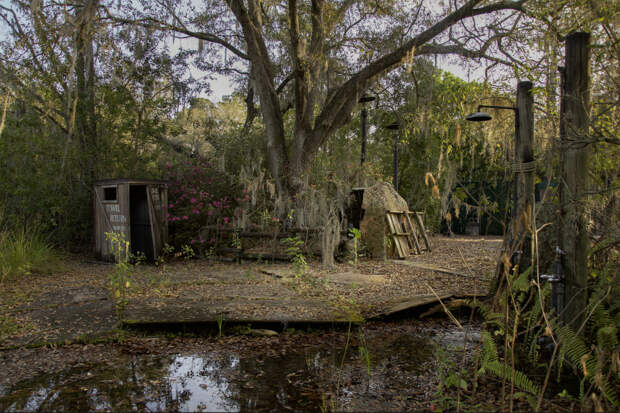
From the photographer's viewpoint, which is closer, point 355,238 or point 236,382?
point 236,382

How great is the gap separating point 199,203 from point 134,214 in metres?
1.56

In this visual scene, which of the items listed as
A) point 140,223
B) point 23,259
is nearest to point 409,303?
point 23,259

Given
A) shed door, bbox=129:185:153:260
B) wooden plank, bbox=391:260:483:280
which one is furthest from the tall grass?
wooden plank, bbox=391:260:483:280

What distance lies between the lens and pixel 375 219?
9391 mm

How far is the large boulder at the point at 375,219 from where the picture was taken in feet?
Answer: 30.6

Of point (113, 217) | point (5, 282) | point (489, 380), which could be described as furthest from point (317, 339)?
point (113, 217)

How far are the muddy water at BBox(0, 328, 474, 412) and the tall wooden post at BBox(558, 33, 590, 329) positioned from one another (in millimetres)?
1206

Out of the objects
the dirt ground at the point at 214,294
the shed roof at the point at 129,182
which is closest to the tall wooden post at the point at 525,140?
the dirt ground at the point at 214,294

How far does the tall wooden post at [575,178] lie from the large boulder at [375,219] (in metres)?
5.96

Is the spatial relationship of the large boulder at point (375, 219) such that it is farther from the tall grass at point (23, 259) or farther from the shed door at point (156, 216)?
the tall grass at point (23, 259)

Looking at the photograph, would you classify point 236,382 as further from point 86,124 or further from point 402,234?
point 86,124

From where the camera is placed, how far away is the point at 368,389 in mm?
3033

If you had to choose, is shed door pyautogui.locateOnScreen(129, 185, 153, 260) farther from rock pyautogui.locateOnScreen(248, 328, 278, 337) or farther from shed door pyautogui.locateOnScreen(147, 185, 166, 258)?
rock pyautogui.locateOnScreen(248, 328, 278, 337)

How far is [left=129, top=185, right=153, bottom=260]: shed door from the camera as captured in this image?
31.5 feet
